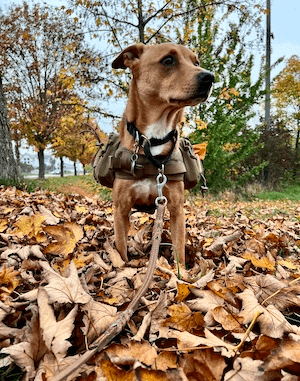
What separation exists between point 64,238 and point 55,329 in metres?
1.13

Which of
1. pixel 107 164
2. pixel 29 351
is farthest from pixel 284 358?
pixel 107 164

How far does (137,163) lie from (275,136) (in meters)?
21.2

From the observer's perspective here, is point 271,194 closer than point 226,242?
No

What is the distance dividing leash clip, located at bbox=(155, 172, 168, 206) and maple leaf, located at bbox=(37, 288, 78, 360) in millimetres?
943

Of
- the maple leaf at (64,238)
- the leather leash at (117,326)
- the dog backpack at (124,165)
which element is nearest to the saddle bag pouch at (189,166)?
the dog backpack at (124,165)

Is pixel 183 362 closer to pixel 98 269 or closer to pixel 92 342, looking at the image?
pixel 92 342

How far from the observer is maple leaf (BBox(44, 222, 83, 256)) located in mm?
2221

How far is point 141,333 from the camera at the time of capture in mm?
1255

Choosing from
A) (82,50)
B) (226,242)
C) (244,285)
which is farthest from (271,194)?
(244,285)

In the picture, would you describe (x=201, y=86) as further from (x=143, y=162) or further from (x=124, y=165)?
(x=124, y=165)

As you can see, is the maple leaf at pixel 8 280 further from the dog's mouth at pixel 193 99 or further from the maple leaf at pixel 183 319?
the dog's mouth at pixel 193 99

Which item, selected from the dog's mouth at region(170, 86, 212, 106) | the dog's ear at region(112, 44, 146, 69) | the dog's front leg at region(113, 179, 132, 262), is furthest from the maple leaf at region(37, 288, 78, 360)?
the dog's ear at region(112, 44, 146, 69)

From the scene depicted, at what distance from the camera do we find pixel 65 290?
4.67 ft

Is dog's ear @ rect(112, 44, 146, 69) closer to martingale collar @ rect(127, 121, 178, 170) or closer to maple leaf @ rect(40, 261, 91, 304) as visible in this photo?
martingale collar @ rect(127, 121, 178, 170)
